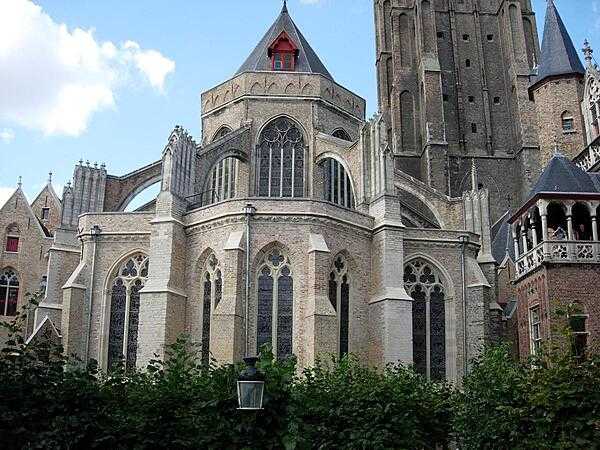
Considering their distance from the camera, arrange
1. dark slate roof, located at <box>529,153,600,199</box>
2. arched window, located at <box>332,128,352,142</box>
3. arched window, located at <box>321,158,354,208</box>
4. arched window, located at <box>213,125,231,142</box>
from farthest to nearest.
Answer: arched window, located at <box>332,128,352,142</box> < arched window, located at <box>213,125,231,142</box> < arched window, located at <box>321,158,354,208</box> < dark slate roof, located at <box>529,153,600,199</box>

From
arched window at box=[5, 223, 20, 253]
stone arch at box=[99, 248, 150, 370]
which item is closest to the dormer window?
stone arch at box=[99, 248, 150, 370]

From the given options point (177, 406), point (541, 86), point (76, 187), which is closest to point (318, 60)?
point (541, 86)

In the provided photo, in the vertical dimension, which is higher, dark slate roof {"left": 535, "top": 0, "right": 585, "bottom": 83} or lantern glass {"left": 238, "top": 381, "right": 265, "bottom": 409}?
dark slate roof {"left": 535, "top": 0, "right": 585, "bottom": 83}

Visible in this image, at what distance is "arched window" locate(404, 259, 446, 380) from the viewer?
82.0 feet

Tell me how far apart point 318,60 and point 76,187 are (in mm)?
13510

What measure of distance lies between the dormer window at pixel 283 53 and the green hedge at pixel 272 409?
69.4 ft

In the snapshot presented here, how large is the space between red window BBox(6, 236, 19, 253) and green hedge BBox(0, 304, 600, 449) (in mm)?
24538

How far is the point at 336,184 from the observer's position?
30.7 m

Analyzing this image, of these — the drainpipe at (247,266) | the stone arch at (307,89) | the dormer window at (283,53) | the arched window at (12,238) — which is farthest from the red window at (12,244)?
the drainpipe at (247,266)

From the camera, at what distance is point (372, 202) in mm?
25453

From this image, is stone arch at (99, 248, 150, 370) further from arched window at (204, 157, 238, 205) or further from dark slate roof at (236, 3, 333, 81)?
dark slate roof at (236, 3, 333, 81)

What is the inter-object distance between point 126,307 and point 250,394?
1669cm

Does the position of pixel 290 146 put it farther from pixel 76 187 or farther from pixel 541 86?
pixel 541 86

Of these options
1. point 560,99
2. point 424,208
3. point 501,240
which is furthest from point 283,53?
point 501,240
